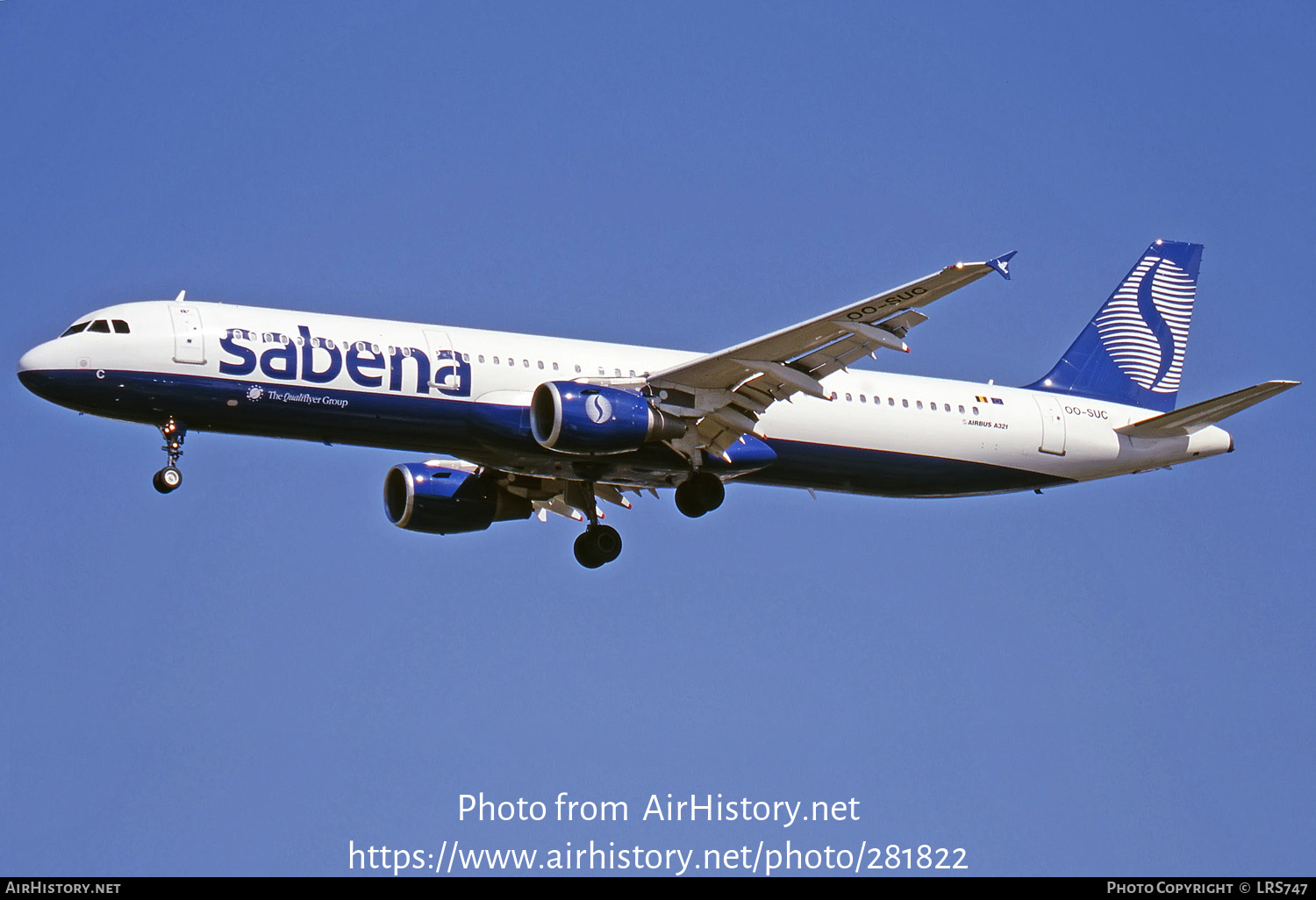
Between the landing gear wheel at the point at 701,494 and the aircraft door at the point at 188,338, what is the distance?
10.6 meters

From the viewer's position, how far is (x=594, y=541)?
4278cm

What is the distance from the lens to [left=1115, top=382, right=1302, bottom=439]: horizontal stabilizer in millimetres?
39088

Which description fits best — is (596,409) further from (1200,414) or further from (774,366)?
(1200,414)

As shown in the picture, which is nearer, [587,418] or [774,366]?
[587,418]

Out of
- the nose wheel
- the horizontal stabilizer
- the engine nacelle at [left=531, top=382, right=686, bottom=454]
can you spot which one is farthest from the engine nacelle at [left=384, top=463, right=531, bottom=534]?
the horizontal stabilizer

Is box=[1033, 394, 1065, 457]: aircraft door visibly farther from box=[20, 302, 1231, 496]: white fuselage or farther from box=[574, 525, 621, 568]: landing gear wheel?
box=[574, 525, 621, 568]: landing gear wheel

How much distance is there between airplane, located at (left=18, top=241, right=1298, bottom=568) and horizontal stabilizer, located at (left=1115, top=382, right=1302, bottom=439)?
0.07m

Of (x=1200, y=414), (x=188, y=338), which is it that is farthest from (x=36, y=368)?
(x=1200, y=414)

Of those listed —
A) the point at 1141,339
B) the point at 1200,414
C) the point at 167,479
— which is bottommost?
the point at 167,479

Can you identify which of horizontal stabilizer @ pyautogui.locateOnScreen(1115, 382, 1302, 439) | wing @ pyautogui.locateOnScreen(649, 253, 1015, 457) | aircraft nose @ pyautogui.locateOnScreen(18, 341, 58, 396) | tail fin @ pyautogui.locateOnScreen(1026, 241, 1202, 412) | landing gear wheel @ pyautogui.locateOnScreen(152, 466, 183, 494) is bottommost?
landing gear wheel @ pyautogui.locateOnScreen(152, 466, 183, 494)

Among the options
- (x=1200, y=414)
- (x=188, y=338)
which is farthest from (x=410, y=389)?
(x=1200, y=414)

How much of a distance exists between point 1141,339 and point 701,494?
1423 cm

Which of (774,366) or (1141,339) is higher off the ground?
(1141,339)
